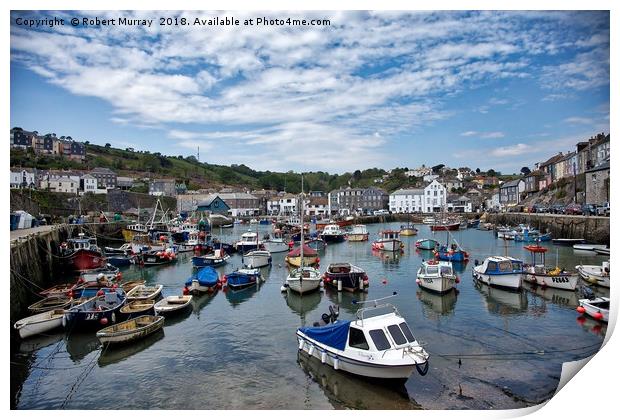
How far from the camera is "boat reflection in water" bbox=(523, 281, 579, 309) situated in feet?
51.0

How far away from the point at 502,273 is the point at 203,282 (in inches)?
483

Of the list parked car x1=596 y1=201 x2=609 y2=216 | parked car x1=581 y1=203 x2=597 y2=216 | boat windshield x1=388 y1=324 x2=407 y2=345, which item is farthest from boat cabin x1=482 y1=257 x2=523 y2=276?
parked car x1=581 y1=203 x2=597 y2=216

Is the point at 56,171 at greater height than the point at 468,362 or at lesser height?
greater

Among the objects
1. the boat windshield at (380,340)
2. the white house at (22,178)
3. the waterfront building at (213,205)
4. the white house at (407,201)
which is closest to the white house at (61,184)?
the white house at (22,178)

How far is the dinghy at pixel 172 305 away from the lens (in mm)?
14711

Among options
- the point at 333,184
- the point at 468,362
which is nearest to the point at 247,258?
the point at 468,362

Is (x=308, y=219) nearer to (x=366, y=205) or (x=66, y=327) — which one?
(x=366, y=205)

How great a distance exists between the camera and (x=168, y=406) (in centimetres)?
852

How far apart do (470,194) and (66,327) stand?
78.6m

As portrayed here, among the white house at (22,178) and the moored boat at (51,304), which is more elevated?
the white house at (22,178)

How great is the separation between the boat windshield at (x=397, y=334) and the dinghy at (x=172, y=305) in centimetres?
831

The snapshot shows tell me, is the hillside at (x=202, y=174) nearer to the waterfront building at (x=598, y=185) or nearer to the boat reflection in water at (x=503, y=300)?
the waterfront building at (x=598, y=185)

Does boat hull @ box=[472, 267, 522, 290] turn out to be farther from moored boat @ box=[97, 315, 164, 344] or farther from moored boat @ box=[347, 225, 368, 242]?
moored boat @ box=[347, 225, 368, 242]

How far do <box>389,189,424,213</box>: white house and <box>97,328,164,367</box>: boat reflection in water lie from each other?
7136cm
